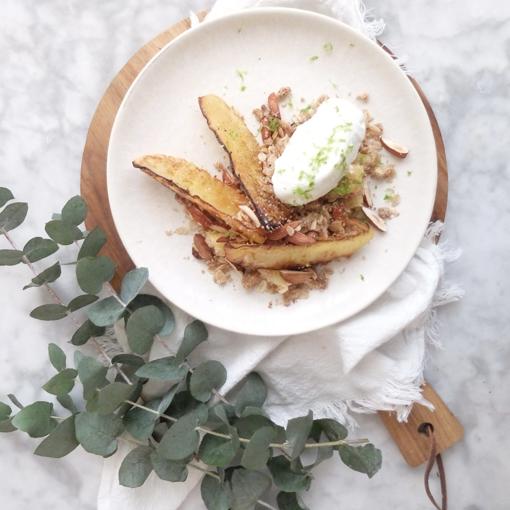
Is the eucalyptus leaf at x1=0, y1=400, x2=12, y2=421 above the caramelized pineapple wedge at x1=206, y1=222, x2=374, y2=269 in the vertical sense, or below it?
below

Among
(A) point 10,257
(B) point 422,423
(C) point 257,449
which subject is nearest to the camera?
(C) point 257,449

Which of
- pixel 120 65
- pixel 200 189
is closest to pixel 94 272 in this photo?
pixel 200 189

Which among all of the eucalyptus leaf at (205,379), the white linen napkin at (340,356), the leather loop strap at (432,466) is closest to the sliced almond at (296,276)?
the white linen napkin at (340,356)

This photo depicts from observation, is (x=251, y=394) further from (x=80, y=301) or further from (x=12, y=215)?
(x=12, y=215)

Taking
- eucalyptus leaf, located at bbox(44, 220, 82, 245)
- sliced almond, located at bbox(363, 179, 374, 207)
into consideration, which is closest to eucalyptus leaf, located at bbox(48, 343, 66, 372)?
eucalyptus leaf, located at bbox(44, 220, 82, 245)

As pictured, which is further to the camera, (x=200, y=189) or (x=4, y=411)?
(x=4, y=411)

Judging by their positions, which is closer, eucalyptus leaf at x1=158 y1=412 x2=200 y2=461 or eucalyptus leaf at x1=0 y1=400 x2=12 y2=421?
eucalyptus leaf at x1=158 y1=412 x2=200 y2=461

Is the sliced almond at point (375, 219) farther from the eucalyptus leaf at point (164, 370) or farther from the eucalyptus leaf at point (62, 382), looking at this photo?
the eucalyptus leaf at point (62, 382)

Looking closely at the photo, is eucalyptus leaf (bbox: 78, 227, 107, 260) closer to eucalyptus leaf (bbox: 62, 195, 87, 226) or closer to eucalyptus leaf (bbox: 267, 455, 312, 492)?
eucalyptus leaf (bbox: 62, 195, 87, 226)
